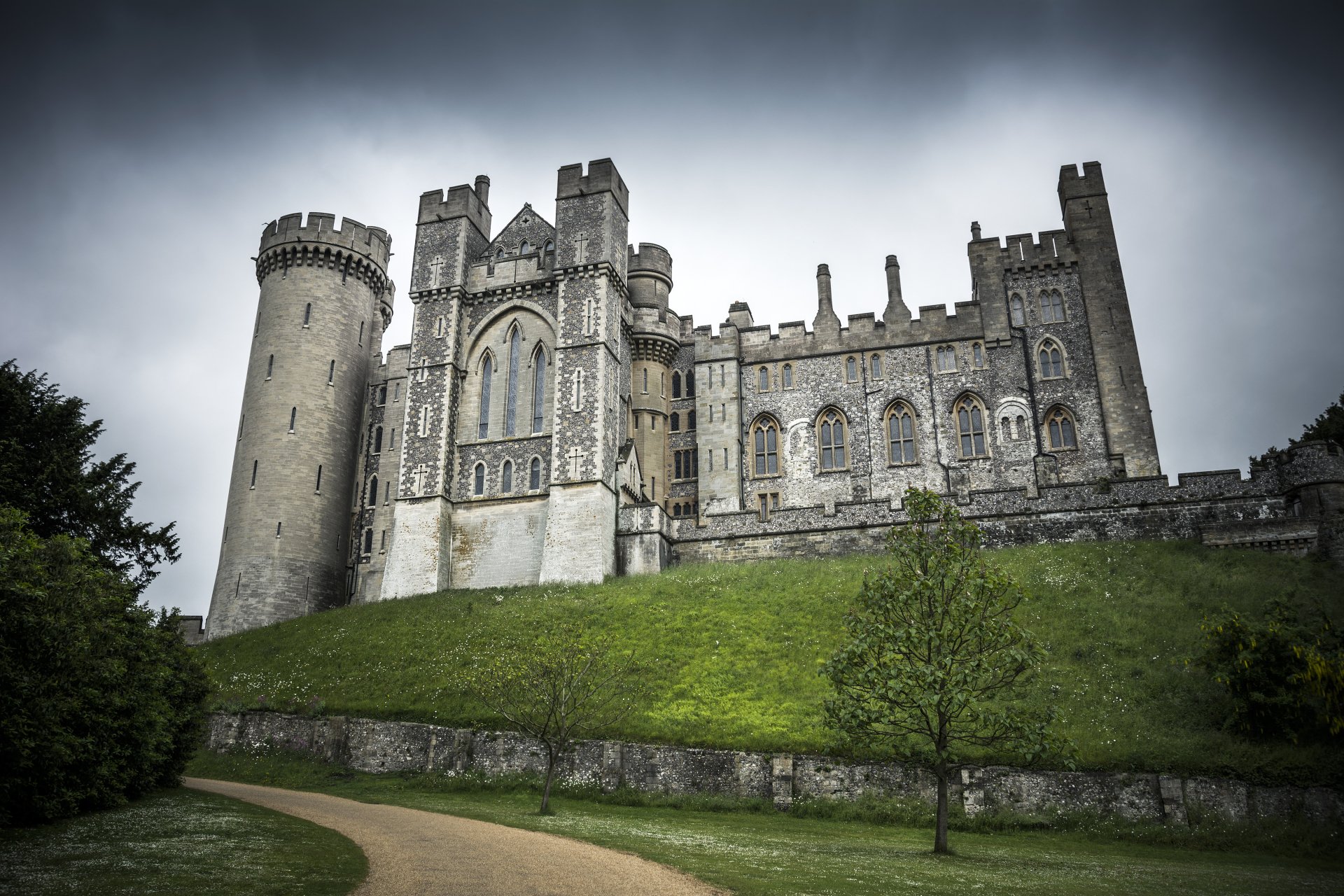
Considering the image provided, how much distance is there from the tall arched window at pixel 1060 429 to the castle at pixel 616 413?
7 cm

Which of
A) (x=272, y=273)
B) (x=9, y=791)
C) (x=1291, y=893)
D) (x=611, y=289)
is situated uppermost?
(x=272, y=273)

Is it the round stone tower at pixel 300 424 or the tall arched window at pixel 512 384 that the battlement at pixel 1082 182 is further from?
the round stone tower at pixel 300 424

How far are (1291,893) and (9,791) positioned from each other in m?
19.7

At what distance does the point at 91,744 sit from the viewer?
17203 millimetres

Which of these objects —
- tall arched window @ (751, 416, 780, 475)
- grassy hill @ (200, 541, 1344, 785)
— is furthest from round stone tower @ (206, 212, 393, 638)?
tall arched window @ (751, 416, 780, 475)

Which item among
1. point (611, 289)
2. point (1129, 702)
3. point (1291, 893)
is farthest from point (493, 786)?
point (611, 289)

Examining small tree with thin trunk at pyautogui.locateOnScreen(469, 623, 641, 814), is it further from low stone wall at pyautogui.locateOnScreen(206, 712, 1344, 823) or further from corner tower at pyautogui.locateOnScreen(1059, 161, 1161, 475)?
corner tower at pyautogui.locateOnScreen(1059, 161, 1161, 475)

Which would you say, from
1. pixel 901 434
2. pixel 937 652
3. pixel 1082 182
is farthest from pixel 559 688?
pixel 1082 182

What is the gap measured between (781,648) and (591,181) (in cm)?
2593

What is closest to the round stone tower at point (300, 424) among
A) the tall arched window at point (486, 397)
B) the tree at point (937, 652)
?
the tall arched window at point (486, 397)

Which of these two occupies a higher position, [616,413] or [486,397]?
[486,397]

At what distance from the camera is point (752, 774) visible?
22062 millimetres

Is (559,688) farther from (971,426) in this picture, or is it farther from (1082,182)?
(1082,182)

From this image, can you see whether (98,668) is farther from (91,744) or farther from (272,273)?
(272,273)
